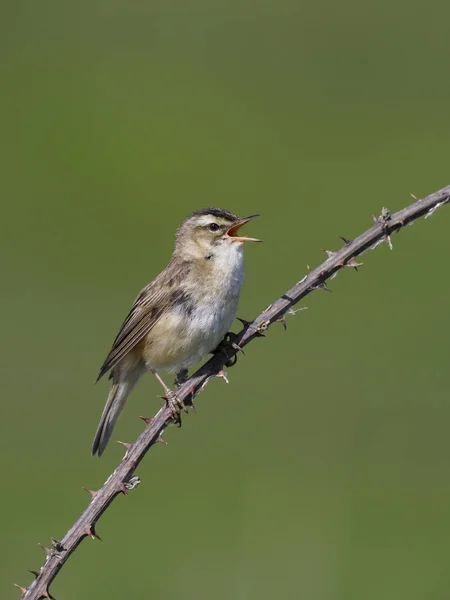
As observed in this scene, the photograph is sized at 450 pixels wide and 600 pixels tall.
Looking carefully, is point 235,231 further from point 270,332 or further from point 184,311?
point 270,332

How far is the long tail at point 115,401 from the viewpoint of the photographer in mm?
6863

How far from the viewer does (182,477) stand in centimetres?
1074

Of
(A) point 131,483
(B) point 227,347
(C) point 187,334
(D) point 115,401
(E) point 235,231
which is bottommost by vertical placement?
(A) point 131,483

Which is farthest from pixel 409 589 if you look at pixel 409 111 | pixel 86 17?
pixel 86 17

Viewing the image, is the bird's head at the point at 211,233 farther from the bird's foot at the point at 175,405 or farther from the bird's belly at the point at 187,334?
the bird's foot at the point at 175,405

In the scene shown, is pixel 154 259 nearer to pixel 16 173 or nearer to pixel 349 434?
pixel 16 173

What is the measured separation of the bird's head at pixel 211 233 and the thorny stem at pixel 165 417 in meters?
2.27

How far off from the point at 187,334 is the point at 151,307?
388 millimetres

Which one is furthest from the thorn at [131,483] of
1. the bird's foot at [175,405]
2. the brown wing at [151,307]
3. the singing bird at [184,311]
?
the brown wing at [151,307]

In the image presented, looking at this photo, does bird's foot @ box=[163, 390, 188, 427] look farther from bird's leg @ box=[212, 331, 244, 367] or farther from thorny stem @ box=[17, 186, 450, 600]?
bird's leg @ box=[212, 331, 244, 367]

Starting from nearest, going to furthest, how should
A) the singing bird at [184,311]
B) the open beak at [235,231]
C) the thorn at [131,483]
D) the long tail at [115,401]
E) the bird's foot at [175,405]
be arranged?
the thorn at [131,483], the bird's foot at [175,405], the singing bird at [184,311], the open beak at [235,231], the long tail at [115,401]

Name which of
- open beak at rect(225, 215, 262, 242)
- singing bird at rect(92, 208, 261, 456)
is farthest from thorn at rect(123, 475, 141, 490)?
open beak at rect(225, 215, 262, 242)

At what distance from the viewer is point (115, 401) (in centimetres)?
695

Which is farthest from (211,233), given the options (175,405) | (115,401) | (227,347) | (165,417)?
(165,417)
